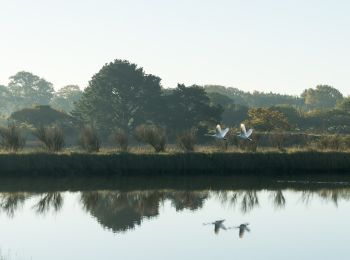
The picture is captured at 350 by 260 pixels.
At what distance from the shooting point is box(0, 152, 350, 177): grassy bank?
26922mm

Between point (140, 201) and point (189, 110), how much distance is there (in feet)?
93.9

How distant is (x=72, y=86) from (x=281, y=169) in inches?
4693

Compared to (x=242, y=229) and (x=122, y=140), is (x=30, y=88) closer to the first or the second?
(x=122, y=140)

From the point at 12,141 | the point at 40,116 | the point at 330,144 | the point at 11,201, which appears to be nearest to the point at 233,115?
the point at 40,116

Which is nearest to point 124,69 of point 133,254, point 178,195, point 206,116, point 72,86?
point 206,116

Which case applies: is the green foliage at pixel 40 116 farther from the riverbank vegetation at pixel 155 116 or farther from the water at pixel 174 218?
the water at pixel 174 218

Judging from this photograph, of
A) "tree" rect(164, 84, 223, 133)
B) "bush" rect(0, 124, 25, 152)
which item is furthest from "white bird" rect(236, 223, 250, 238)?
"tree" rect(164, 84, 223, 133)

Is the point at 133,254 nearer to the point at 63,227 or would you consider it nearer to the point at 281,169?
the point at 63,227

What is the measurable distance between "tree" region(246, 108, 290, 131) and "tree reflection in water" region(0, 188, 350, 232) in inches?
998

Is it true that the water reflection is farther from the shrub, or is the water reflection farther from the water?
the shrub

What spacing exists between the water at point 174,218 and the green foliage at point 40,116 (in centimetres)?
3352

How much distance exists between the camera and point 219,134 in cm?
3012

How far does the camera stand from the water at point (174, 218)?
46.9ft

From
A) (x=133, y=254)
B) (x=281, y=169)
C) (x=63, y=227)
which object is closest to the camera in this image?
(x=133, y=254)
